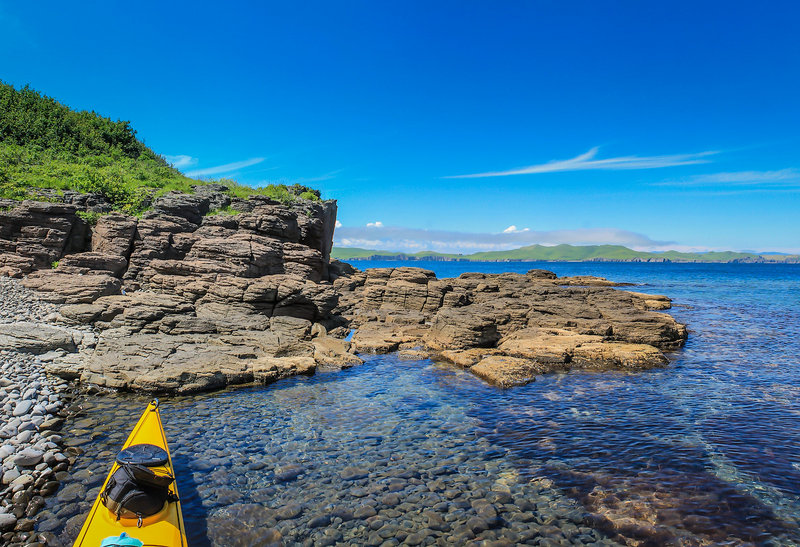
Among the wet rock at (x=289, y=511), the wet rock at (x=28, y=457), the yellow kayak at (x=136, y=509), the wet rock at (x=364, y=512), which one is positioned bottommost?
the wet rock at (x=364, y=512)

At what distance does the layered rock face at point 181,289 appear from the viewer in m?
17.7

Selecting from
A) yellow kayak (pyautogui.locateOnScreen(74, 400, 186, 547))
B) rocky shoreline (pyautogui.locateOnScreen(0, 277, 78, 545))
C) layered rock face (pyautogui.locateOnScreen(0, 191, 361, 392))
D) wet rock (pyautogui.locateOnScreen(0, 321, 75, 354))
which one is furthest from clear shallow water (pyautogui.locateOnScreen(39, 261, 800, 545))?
wet rock (pyautogui.locateOnScreen(0, 321, 75, 354))

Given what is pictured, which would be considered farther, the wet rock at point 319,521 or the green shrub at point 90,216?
the green shrub at point 90,216

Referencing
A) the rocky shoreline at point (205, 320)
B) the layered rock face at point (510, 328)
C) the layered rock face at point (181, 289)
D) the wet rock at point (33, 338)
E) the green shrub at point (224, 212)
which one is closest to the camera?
the rocky shoreline at point (205, 320)

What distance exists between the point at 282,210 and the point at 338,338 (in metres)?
13.4

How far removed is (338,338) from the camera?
90.6 feet

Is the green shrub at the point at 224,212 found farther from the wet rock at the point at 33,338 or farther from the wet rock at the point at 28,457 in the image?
the wet rock at the point at 28,457

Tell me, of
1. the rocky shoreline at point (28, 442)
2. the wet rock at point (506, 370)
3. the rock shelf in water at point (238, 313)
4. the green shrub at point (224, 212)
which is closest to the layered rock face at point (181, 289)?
the rock shelf in water at point (238, 313)

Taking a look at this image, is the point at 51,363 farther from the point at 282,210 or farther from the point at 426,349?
the point at 282,210

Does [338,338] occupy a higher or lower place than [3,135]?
lower

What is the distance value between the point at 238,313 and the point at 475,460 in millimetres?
17205

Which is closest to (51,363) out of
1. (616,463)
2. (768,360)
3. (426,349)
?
(426,349)

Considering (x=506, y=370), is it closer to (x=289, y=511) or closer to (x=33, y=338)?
(x=289, y=511)

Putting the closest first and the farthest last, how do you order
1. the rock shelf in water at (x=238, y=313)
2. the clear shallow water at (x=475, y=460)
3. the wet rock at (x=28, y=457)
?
the clear shallow water at (x=475, y=460) → the wet rock at (x=28, y=457) → the rock shelf in water at (x=238, y=313)
